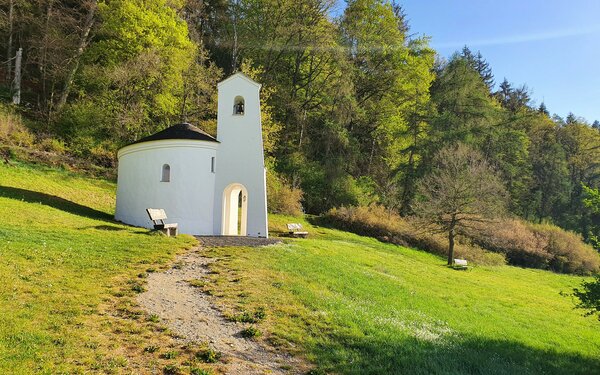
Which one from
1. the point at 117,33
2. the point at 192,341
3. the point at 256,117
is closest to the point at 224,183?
the point at 256,117

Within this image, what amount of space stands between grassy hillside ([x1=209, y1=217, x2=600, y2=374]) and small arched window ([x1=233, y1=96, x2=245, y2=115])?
311 inches

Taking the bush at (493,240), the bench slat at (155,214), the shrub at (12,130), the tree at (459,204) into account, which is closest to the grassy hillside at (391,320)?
the bench slat at (155,214)

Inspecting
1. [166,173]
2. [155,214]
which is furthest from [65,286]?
[166,173]

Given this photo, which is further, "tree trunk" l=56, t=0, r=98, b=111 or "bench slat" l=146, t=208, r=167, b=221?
"tree trunk" l=56, t=0, r=98, b=111

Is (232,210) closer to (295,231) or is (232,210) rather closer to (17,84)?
(295,231)

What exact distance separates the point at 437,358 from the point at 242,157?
47.9 ft

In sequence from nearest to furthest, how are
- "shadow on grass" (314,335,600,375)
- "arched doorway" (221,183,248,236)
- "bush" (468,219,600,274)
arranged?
"shadow on grass" (314,335,600,375)
"arched doorway" (221,183,248,236)
"bush" (468,219,600,274)

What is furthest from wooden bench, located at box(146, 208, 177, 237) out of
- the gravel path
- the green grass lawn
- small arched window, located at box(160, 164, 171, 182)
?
the gravel path

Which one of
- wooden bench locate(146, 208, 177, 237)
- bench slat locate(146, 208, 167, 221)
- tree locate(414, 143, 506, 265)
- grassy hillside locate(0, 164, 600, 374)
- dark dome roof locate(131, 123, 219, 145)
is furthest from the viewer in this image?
tree locate(414, 143, 506, 265)

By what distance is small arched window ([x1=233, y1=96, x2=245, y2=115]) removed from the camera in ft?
68.0

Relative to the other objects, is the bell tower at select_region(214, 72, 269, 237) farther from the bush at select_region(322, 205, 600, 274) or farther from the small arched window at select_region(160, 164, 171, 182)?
the bush at select_region(322, 205, 600, 274)

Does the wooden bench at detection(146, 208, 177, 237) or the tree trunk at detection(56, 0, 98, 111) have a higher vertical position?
the tree trunk at detection(56, 0, 98, 111)

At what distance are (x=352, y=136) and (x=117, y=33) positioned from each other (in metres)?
23.3

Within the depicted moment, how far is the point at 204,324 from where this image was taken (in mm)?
7207
